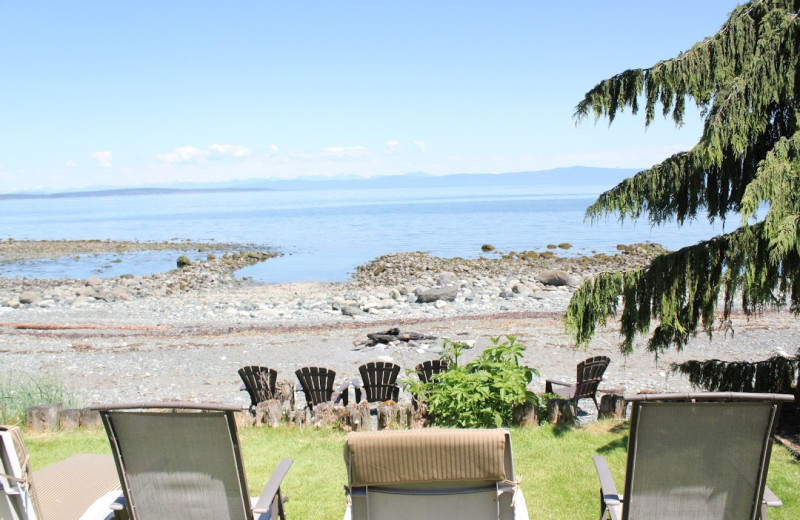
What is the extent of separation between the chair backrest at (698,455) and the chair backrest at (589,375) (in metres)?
5.41

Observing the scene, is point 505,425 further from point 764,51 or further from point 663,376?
point 663,376

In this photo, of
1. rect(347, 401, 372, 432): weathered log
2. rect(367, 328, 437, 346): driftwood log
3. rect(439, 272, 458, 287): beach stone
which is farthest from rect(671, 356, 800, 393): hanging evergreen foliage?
rect(439, 272, 458, 287): beach stone

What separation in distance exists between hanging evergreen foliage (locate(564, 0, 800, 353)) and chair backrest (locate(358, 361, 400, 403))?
3572mm

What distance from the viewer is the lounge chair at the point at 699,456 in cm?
358

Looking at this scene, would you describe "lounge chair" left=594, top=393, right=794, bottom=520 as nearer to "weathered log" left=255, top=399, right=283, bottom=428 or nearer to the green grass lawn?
the green grass lawn

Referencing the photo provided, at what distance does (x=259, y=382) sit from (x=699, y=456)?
21.7 ft

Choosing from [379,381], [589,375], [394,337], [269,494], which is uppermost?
[269,494]

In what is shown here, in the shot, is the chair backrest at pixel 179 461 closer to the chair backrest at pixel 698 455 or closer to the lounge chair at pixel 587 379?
the chair backrest at pixel 698 455

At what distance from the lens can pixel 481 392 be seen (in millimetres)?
6672

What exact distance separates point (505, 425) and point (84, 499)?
4.09 m

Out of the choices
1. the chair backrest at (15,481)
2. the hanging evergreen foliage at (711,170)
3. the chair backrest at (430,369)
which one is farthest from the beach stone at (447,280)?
the chair backrest at (15,481)

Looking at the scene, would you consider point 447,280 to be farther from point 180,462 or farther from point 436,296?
point 180,462

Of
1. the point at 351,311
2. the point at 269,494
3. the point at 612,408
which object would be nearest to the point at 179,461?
the point at 269,494

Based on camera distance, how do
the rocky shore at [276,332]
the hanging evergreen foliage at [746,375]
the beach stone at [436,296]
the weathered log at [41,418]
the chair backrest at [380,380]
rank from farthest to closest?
the beach stone at [436,296] → the rocky shore at [276,332] → the chair backrest at [380,380] → the weathered log at [41,418] → the hanging evergreen foliage at [746,375]
